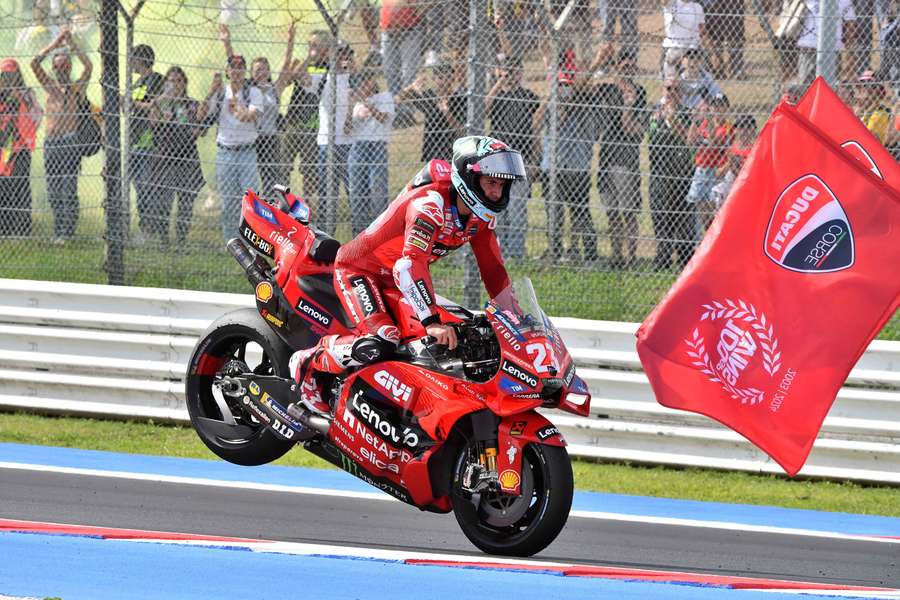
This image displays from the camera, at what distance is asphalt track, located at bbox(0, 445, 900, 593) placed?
7.26 metres

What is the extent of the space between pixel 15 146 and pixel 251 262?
352cm

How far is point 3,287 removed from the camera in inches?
435

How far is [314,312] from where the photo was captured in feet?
26.2

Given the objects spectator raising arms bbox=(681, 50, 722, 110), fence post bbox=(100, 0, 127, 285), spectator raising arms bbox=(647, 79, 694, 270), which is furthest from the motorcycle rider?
fence post bbox=(100, 0, 127, 285)

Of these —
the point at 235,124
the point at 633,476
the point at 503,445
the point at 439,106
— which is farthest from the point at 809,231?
the point at 235,124

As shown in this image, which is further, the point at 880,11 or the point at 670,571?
the point at 880,11

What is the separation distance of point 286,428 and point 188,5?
4164mm

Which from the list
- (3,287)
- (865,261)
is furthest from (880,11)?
(3,287)

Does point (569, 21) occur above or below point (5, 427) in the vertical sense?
above

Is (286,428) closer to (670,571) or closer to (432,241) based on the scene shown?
(432,241)

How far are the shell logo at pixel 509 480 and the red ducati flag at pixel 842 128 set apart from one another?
234cm

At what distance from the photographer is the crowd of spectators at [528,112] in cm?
962

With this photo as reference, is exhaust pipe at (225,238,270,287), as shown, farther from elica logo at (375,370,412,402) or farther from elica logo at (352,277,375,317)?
elica logo at (375,370,412,402)

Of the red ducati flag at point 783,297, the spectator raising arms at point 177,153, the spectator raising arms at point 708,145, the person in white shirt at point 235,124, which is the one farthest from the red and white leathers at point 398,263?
the spectator raising arms at point 177,153
